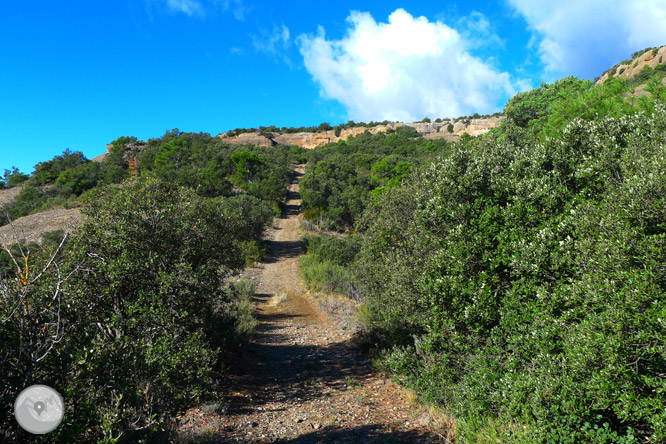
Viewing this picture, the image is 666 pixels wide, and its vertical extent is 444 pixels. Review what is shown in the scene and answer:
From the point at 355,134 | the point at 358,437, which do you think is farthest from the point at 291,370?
the point at 355,134

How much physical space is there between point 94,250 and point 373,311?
8.93 meters

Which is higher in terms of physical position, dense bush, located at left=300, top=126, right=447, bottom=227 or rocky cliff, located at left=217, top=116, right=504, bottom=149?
rocky cliff, located at left=217, top=116, right=504, bottom=149

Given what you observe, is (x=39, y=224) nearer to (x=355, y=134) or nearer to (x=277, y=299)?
(x=277, y=299)

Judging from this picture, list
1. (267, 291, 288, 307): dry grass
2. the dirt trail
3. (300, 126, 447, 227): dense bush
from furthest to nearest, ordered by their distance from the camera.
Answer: (300, 126, 447, 227): dense bush
(267, 291, 288, 307): dry grass
the dirt trail

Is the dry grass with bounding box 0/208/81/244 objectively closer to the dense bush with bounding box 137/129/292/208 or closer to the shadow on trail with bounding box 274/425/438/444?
the dense bush with bounding box 137/129/292/208

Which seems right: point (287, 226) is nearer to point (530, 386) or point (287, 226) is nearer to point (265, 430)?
point (265, 430)

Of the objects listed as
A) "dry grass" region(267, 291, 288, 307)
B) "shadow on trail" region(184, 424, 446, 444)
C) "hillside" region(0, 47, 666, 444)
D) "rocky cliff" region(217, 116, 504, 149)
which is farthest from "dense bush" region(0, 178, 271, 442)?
"rocky cliff" region(217, 116, 504, 149)

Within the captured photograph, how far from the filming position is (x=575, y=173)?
633 cm

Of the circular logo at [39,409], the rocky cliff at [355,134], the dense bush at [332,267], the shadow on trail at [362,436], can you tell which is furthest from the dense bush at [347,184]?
the rocky cliff at [355,134]

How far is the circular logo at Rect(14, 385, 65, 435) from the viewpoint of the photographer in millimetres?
3066

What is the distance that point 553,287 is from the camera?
5.74 meters

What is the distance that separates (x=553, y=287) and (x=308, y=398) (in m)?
7.30

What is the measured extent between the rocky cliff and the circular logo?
322 ft

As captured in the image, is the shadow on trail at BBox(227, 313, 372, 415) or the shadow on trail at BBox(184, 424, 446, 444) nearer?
the shadow on trail at BBox(184, 424, 446, 444)
